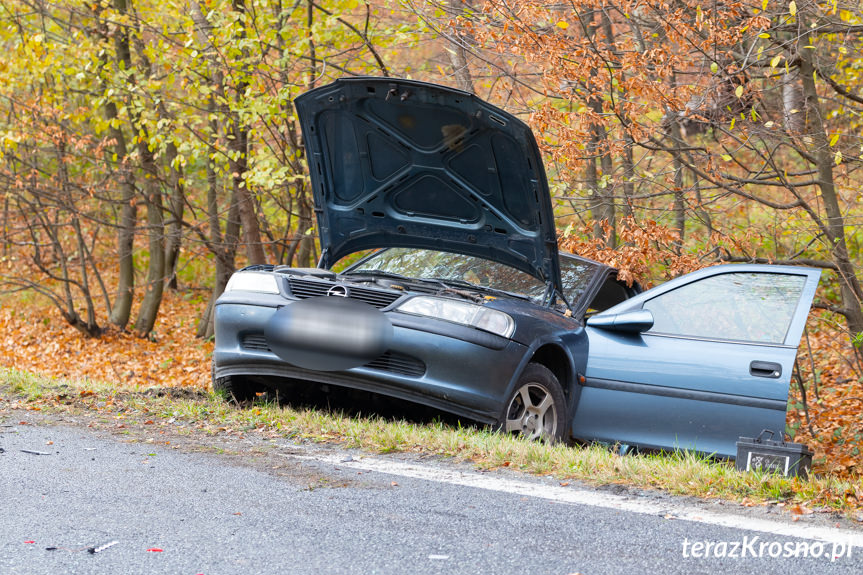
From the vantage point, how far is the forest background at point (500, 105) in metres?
7.75

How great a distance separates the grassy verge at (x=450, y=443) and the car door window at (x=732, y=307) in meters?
0.81

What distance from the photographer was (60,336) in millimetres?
16688

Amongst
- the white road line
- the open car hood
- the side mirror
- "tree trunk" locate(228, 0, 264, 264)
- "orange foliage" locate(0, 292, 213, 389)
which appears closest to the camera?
the white road line

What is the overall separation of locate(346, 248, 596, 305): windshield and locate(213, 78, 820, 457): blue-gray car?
2 cm

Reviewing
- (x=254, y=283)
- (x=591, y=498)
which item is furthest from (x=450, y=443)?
(x=254, y=283)

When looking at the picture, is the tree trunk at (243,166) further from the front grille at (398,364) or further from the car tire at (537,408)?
the car tire at (537,408)

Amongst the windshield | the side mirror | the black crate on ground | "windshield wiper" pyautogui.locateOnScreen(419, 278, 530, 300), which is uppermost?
the windshield

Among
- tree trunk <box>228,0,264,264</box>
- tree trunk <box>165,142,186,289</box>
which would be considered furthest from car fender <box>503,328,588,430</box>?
tree trunk <box>165,142,186,289</box>

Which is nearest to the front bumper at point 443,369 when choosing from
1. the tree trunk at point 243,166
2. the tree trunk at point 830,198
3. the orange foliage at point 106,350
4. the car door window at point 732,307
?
the car door window at point 732,307

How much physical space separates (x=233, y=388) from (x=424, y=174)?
6.33 ft

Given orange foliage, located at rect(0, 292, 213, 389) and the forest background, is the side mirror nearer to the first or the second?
the forest background

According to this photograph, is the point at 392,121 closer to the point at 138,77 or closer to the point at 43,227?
the point at 138,77

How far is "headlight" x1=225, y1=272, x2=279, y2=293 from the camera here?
542cm

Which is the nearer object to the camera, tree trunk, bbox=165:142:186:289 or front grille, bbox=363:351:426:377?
front grille, bbox=363:351:426:377
